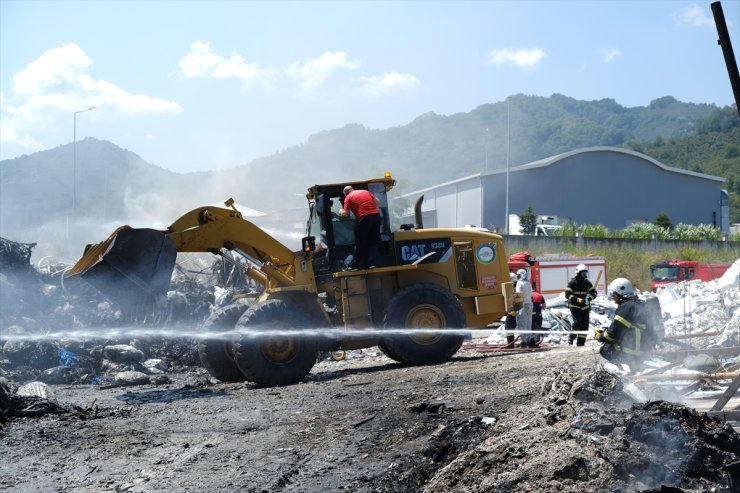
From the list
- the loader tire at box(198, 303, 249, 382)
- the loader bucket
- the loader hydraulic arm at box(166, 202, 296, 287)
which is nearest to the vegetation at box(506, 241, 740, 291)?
the loader hydraulic arm at box(166, 202, 296, 287)

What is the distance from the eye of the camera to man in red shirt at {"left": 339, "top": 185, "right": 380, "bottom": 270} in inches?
450

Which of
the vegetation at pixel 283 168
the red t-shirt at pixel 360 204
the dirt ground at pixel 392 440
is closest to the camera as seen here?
the dirt ground at pixel 392 440

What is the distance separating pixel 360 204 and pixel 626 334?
397 cm

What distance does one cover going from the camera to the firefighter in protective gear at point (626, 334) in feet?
31.2

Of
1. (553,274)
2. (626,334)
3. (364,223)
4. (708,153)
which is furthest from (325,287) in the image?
(708,153)

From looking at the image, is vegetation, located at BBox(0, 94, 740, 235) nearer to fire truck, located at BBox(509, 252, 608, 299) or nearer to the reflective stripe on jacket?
fire truck, located at BBox(509, 252, 608, 299)

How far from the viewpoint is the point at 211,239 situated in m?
10.9

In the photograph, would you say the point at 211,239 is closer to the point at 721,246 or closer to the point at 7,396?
the point at 7,396

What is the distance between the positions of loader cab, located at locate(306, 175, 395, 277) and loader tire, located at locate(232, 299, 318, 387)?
1.08 m

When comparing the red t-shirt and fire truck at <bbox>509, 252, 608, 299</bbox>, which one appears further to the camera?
fire truck at <bbox>509, 252, 608, 299</bbox>

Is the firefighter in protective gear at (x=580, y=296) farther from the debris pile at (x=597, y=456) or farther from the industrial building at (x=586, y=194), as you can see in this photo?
the industrial building at (x=586, y=194)

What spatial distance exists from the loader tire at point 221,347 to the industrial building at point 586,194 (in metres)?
42.4

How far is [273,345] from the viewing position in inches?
417

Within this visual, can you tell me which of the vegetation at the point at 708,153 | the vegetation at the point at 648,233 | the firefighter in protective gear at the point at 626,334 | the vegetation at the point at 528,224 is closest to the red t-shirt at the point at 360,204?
the firefighter in protective gear at the point at 626,334
